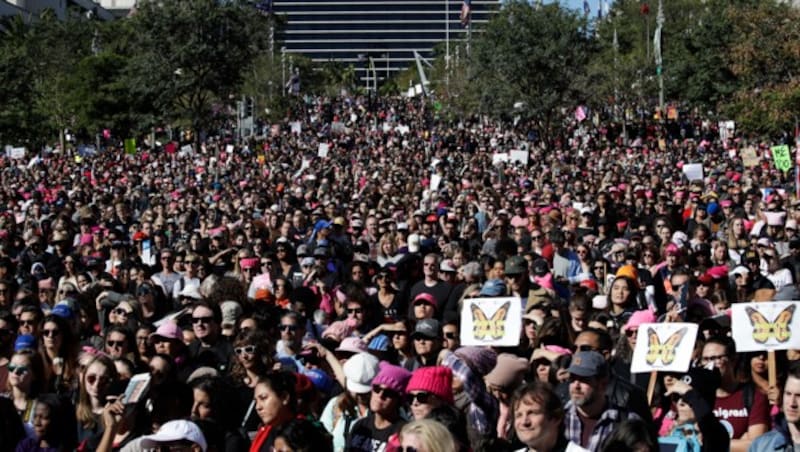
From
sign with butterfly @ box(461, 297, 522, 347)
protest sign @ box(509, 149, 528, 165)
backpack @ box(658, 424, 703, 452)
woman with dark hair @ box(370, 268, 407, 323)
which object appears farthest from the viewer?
protest sign @ box(509, 149, 528, 165)

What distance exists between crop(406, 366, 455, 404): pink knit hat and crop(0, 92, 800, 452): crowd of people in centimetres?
2

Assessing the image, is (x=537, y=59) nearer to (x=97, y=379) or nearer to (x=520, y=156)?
(x=520, y=156)

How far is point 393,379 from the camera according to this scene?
690cm

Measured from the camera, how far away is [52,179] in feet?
108

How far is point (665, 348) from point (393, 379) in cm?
182

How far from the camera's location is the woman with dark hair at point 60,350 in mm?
9250

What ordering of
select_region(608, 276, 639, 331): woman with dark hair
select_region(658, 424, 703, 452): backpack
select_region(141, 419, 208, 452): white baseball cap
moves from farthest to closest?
1. select_region(608, 276, 639, 331): woman with dark hair
2. select_region(658, 424, 703, 452): backpack
3. select_region(141, 419, 208, 452): white baseball cap

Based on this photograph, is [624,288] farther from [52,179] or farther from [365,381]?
[52,179]

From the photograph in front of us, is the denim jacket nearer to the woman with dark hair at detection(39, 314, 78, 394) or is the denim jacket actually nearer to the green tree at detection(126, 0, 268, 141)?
the woman with dark hair at detection(39, 314, 78, 394)

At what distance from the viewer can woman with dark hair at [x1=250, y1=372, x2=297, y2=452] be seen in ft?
22.4

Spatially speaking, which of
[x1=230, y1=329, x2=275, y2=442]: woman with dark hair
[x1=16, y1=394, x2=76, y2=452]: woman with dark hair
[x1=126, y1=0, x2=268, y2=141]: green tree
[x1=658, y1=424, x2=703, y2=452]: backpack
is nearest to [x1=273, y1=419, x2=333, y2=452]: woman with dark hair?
[x1=658, y1=424, x2=703, y2=452]: backpack

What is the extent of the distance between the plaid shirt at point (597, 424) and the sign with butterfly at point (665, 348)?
3.89 ft

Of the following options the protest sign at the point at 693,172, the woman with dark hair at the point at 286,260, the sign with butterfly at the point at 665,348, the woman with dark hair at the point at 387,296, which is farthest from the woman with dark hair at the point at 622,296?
the protest sign at the point at 693,172

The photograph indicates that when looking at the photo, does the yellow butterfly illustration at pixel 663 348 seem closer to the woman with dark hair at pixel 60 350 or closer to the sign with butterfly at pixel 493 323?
the sign with butterfly at pixel 493 323
